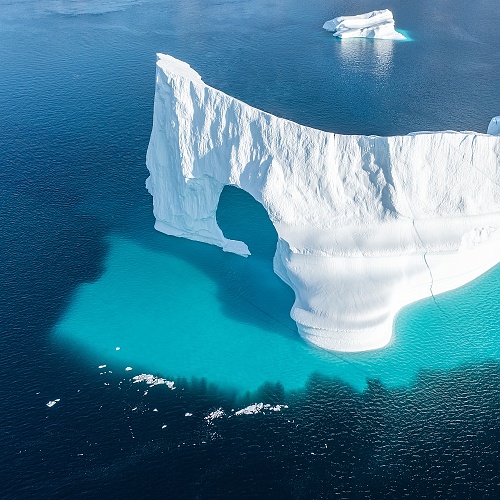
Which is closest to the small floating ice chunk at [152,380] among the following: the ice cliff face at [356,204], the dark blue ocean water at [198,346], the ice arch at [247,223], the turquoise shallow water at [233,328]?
the dark blue ocean water at [198,346]

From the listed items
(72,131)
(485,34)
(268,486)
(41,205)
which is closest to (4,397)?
(268,486)

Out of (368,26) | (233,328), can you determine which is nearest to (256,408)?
(233,328)

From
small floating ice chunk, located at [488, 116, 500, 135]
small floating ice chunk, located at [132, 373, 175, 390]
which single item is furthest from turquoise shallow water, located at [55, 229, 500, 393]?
small floating ice chunk, located at [488, 116, 500, 135]

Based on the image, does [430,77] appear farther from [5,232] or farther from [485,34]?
[5,232]

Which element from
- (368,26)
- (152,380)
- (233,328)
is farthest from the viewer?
(368,26)

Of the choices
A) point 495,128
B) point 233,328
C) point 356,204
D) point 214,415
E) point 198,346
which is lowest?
point 214,415

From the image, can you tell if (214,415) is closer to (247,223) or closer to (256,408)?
(256,408)
